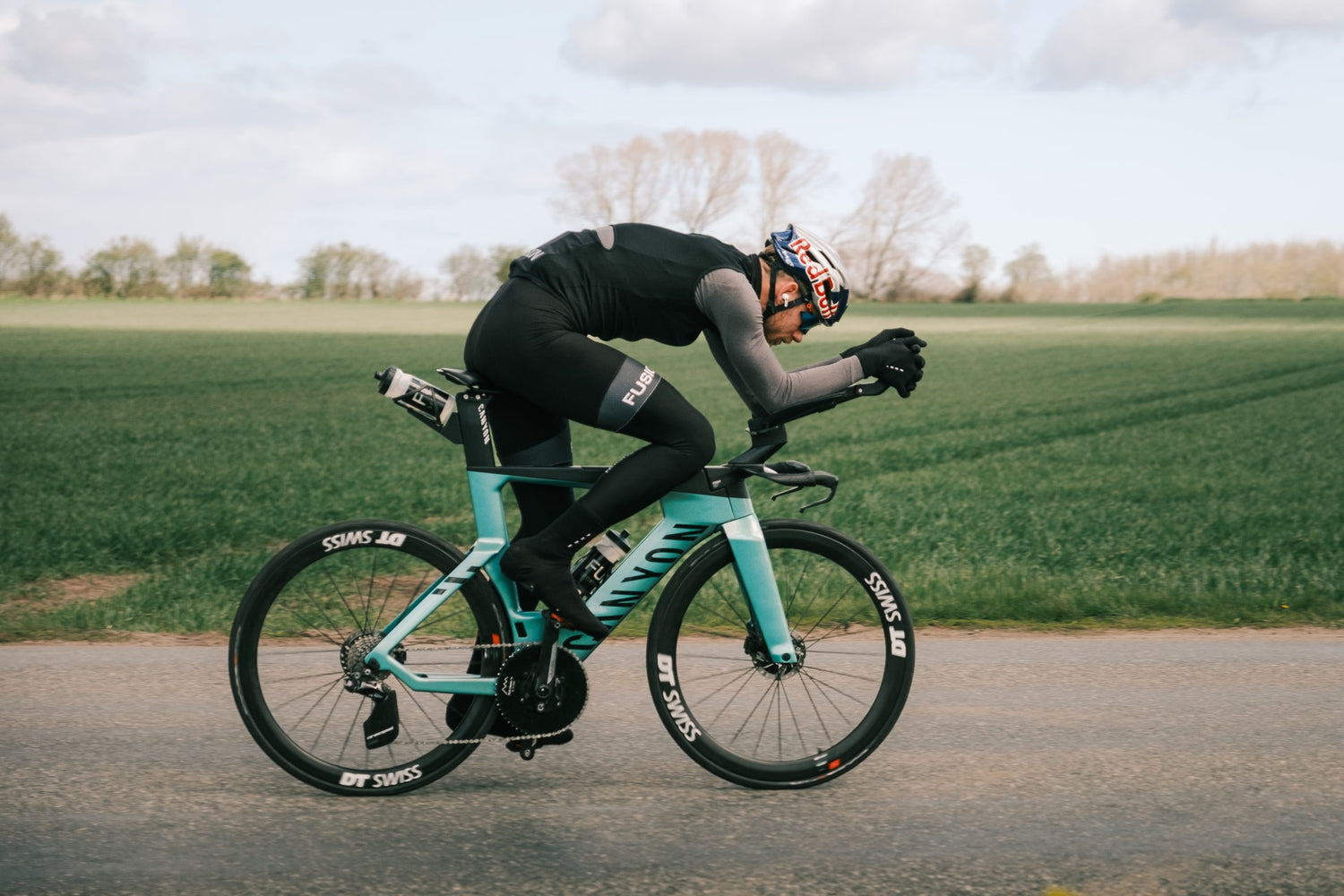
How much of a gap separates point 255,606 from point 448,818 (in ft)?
2.97

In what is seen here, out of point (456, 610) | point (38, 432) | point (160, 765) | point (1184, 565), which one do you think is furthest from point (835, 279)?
point (38, 432)

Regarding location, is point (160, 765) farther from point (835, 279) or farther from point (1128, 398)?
point (1128, 398)

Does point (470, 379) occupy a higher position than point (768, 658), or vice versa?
point (470, 379)

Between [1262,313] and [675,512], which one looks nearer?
[675,512]

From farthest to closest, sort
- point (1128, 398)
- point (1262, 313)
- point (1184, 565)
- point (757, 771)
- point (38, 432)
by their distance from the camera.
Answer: point (1262, 313) → point (1128, 398) → point (38, 432) → point (1184, 565) → point (757, 771)

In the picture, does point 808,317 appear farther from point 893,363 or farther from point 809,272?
point 893,363

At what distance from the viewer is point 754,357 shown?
397 centimetres

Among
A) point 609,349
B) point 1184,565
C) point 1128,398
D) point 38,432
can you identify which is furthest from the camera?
point 1128,398

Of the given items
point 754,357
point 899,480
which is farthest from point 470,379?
point 899,480

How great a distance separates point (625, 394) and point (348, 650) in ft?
4.11

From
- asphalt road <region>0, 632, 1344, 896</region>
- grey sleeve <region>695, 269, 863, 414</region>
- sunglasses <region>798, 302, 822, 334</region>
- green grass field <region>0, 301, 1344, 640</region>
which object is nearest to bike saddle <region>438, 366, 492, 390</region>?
grey sleeve <region>695, 269, 863, 414</region>

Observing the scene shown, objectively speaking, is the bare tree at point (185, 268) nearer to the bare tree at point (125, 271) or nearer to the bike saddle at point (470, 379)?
the bare tree at point (125, 271)

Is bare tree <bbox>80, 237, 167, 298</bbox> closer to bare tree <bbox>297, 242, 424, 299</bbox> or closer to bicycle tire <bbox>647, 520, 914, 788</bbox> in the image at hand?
bare tree <bbox>297, 242, 424, 299</bbox>

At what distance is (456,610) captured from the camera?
427 cm
